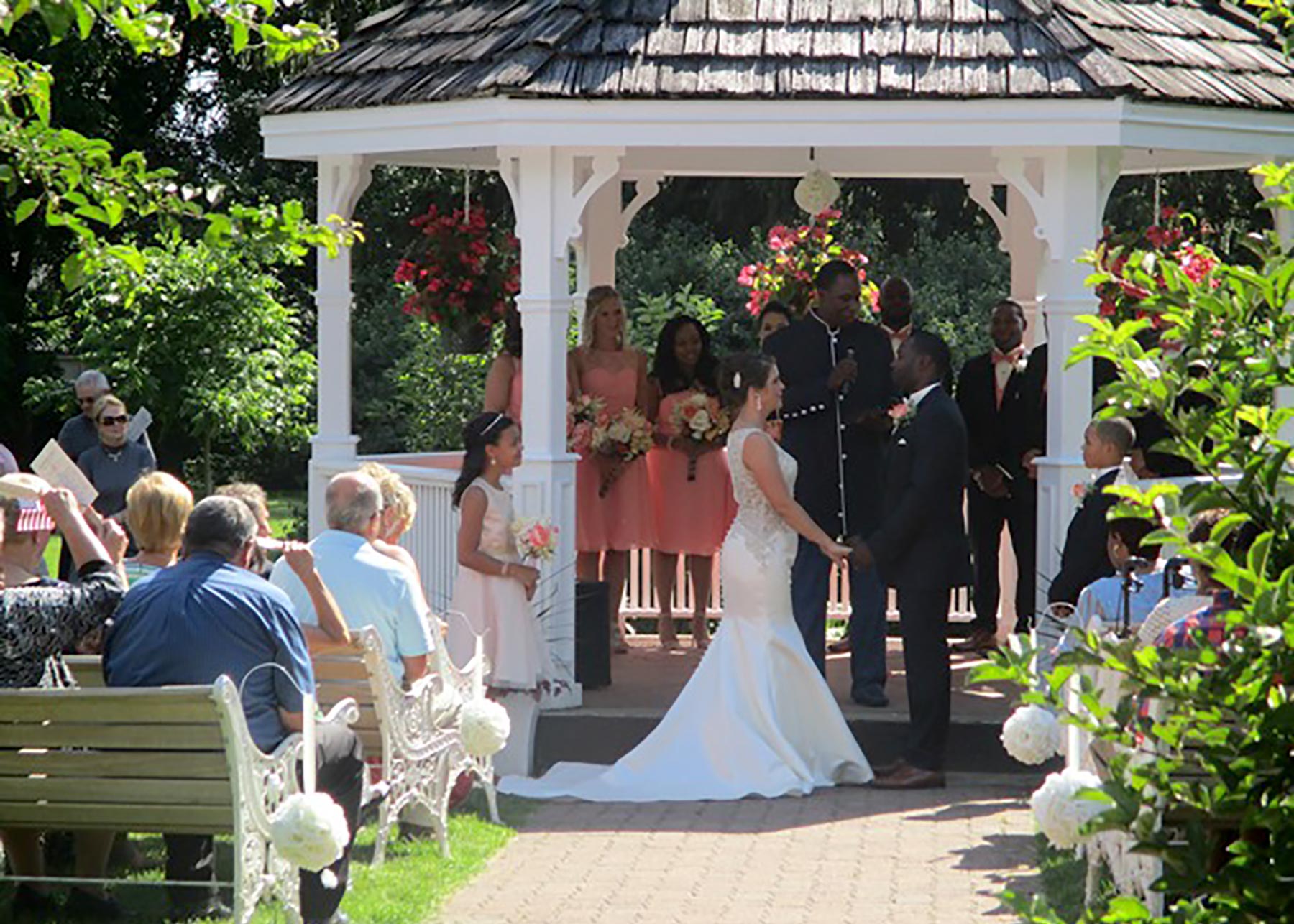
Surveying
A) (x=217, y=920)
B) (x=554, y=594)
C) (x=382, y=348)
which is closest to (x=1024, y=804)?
(x=554, y=594)

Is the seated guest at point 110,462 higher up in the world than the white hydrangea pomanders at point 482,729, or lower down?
higher up

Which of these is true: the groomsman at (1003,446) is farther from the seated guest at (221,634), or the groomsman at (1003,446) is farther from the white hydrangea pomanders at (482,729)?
the seated guest at (221,634)

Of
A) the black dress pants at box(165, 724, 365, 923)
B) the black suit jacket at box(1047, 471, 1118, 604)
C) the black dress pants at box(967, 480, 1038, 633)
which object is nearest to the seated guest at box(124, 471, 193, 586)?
the black dress pants at box(165, 724, 365, 923)

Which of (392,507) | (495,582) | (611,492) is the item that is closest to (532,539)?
(495,582)

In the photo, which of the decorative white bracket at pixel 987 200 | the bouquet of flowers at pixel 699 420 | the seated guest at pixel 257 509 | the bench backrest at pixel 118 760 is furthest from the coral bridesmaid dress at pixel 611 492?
the bench backrest at pixel 118 760

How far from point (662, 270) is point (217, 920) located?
19799 millimetres

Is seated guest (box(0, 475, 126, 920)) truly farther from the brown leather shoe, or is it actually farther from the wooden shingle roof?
the wooden shingle roof

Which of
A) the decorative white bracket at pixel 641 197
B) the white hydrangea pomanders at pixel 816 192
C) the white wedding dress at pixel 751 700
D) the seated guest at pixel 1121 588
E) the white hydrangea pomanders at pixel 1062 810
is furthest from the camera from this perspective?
the decorative white bracket at pixel 641 197

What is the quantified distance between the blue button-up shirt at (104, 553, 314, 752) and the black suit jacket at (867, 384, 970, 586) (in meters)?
3.38

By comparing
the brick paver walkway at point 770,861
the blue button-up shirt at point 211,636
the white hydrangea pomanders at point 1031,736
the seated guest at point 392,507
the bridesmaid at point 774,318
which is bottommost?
the brick paver walkway at point 770,861

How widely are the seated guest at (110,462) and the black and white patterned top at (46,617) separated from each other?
5.77 metres

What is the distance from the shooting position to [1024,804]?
9.62 m

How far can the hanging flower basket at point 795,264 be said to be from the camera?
1300 cm

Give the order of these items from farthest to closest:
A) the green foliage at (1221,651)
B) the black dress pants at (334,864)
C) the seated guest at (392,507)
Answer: the seated guest at (392,507) → the black dress pants at (334,864) → the green foliage at (1221,651)
